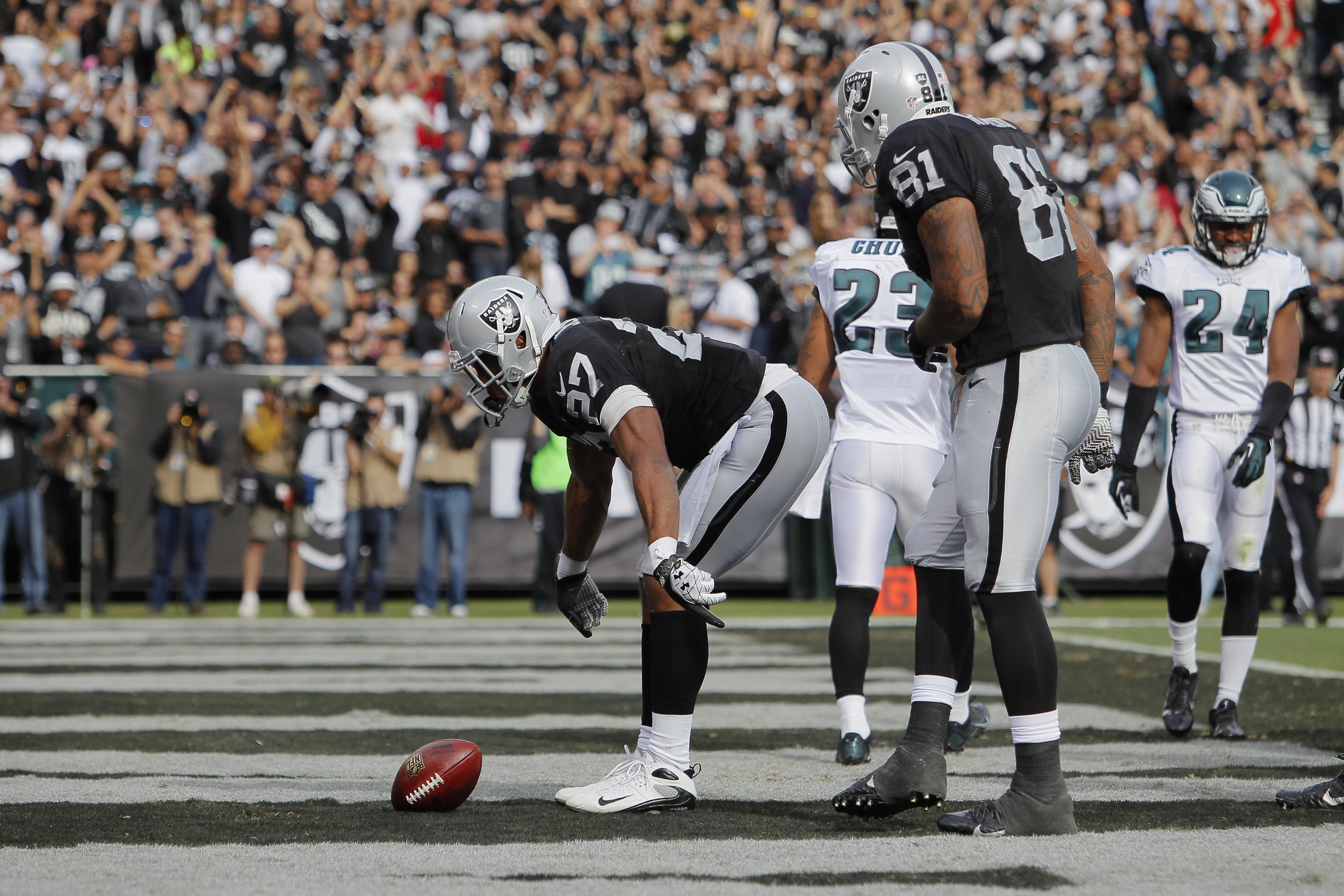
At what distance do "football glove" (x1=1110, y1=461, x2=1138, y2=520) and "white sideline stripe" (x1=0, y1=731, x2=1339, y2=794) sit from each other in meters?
1.00

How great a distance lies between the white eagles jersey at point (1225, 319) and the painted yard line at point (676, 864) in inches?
111

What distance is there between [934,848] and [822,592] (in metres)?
10.7

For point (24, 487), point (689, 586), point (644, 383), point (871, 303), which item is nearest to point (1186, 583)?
point (871, 303)

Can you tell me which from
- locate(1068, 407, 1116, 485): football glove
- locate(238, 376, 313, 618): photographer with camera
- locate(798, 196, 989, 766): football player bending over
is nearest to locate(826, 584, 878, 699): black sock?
locate(798, 196, 989, 766): football player bending over

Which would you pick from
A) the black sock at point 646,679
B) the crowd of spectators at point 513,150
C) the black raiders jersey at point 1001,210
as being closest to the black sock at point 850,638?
the black sock at point 646,679

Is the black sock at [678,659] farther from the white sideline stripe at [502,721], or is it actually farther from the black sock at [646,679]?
the white sideline stripe at [502,721]

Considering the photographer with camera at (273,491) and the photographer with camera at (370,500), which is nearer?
the photographer with camera at (273,491)

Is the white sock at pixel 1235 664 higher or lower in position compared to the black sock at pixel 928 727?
lower

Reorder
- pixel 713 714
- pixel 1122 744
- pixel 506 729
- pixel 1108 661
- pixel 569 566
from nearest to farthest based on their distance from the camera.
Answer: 1. pixel 569 566
2. pixel 1122 744
3. pixel 506 729
4. pixel 713 714
5. pixel 1108 661

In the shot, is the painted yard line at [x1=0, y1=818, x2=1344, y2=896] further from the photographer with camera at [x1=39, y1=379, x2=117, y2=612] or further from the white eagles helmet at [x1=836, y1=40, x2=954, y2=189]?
the photographer with camera at [x1=39, y1=379, x2=117, y2=612]

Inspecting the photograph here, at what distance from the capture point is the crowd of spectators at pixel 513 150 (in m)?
15.0

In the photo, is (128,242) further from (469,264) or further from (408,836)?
(408,836)

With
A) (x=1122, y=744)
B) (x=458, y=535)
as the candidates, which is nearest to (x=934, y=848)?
(x=1122, y=744)

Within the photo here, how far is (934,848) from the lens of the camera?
156 inches
